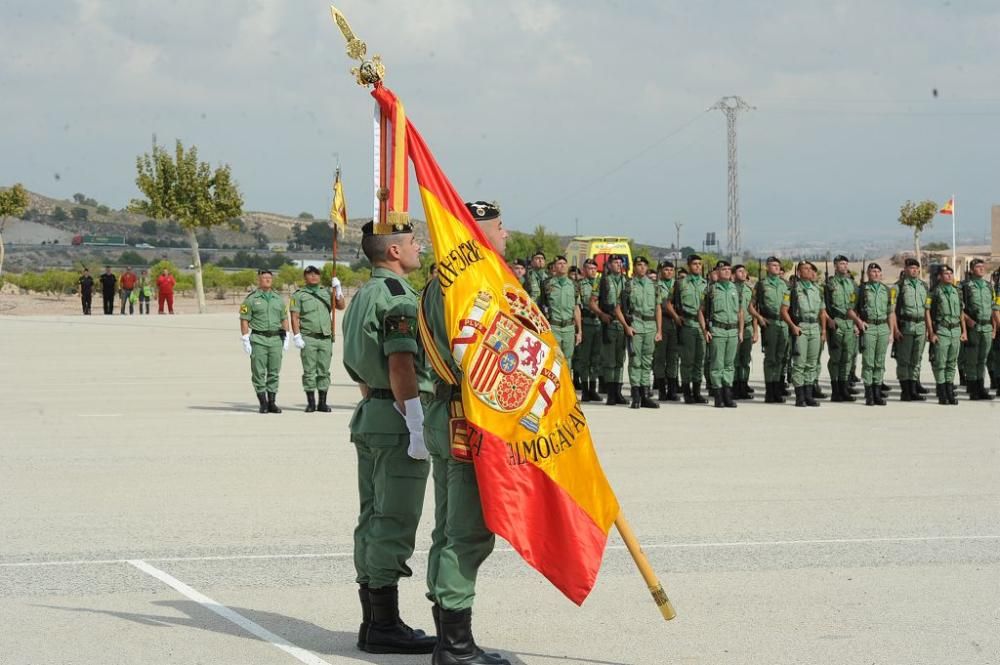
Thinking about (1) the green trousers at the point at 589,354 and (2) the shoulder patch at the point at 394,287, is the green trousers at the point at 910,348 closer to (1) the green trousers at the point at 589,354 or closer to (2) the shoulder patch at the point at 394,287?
(1) the green trousers at the point at 589,354

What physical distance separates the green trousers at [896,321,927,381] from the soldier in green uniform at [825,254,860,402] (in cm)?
60

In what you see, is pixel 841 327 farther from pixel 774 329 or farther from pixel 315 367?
pixel 315 367

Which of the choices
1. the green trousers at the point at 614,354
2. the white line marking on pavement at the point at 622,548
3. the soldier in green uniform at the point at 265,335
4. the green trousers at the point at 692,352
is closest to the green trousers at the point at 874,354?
the green trousers at the point at 692,352

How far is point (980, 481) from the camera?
1013cm

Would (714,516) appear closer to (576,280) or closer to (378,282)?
(378,282)

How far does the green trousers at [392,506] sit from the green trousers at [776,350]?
1219cm

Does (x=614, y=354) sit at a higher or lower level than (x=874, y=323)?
lower

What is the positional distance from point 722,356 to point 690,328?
905 mm

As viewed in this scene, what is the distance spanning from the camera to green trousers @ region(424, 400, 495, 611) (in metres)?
5.20

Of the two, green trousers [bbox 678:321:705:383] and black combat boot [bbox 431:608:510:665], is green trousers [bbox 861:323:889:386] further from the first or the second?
black combat boot [bbox 431:608:510:665]

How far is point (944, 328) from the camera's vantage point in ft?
56.7

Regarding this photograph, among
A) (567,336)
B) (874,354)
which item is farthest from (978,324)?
(567,336)

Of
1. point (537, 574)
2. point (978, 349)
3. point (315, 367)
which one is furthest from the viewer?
point (978, 349)

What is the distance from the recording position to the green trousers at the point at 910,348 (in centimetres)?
1733
